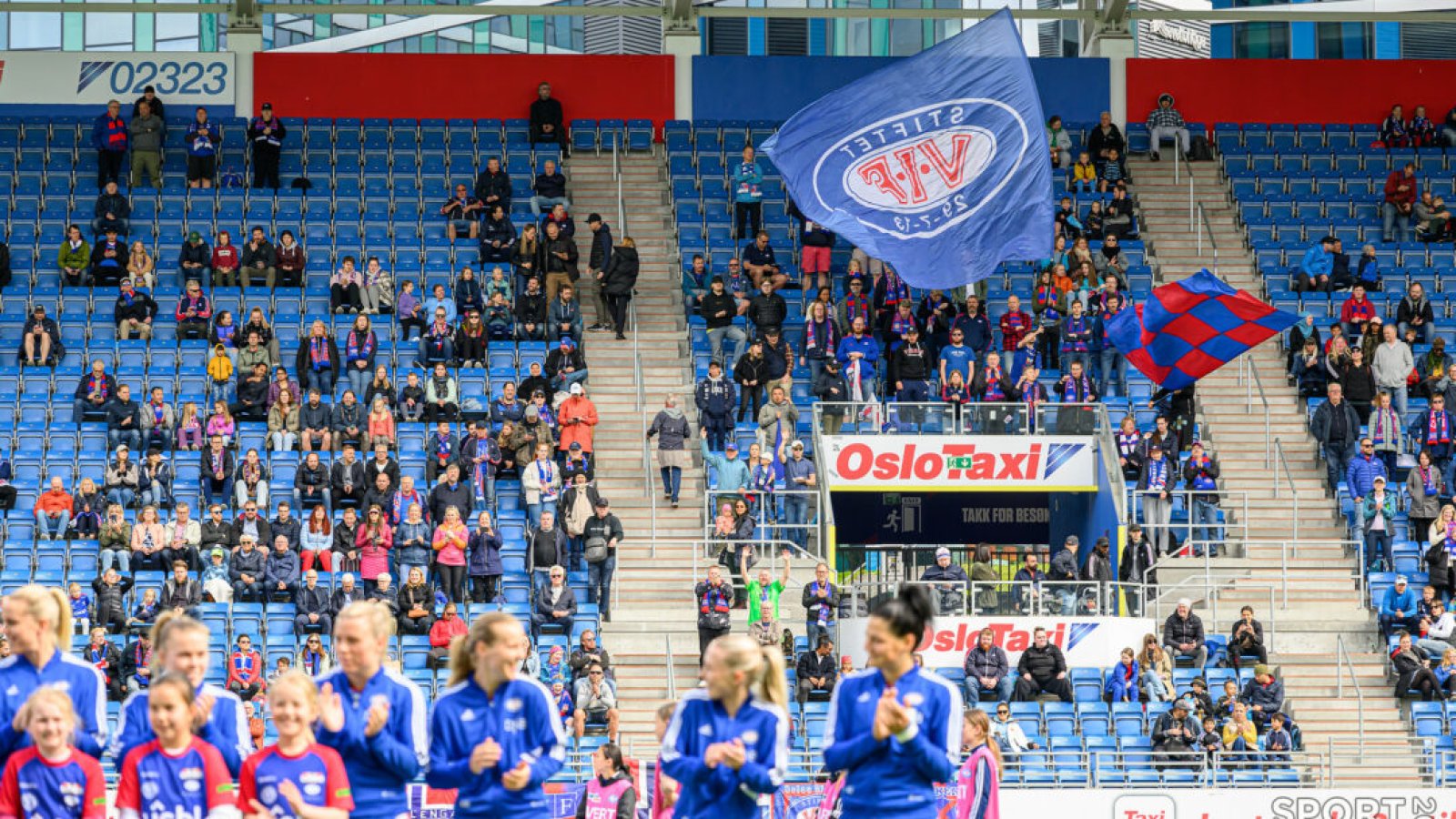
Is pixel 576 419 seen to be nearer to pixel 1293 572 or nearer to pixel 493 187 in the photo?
pixel 493 187

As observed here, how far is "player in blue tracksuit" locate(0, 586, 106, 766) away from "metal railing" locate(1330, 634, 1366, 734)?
60.5 feet

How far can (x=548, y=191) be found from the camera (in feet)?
112

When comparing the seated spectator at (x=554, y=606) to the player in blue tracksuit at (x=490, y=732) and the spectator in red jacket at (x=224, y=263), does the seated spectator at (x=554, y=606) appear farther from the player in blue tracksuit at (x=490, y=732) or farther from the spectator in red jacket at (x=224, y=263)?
the player in blue tracksuit at (x=490, y=732)

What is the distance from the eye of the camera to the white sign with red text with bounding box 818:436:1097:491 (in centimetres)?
2933

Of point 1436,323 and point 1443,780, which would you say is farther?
point 1436,323

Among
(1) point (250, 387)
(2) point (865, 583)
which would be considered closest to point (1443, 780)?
(2) point (865, 583)

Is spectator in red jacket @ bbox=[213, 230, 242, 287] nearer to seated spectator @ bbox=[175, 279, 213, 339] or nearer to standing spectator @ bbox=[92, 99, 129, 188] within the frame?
seated spectator @ bbox=[175, 279, 213, 339]

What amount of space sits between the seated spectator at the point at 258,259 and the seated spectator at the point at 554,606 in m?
8.57

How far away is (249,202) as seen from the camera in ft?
112

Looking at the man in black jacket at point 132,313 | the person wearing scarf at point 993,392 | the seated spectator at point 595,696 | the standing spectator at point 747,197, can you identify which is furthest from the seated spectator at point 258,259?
the seated spectator at point 595,696

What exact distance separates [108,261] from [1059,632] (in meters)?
14.6

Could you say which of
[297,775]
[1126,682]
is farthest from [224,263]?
[297,775]

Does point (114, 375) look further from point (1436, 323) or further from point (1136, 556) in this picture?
point (1436, 323)

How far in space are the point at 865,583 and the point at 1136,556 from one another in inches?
129
